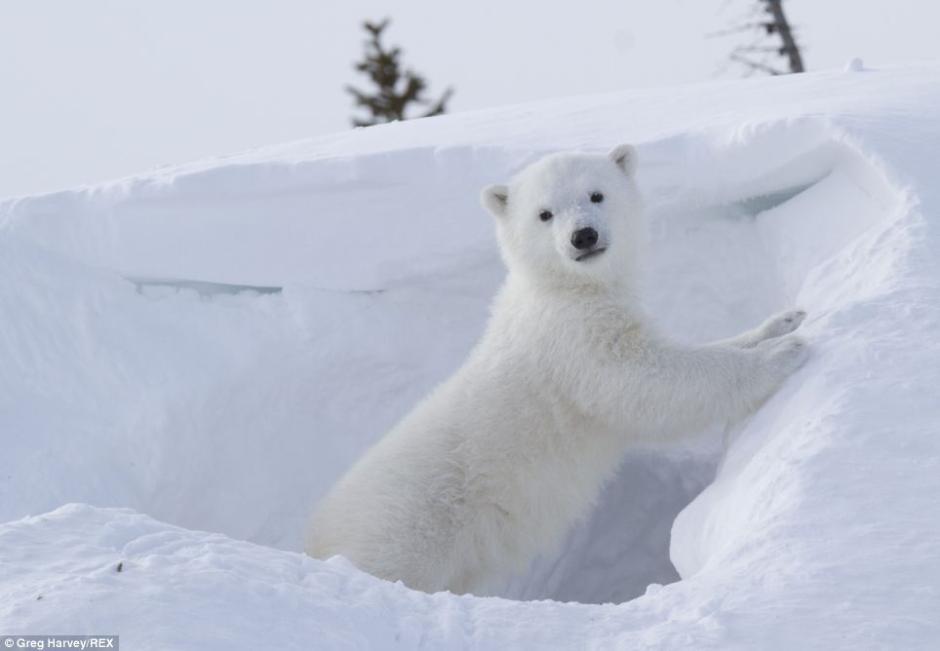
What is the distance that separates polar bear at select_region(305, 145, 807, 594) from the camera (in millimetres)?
4020

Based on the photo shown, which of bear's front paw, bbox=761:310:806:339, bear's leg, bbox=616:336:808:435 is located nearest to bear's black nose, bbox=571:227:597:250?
bear's leg, bbox=616:336:808:435

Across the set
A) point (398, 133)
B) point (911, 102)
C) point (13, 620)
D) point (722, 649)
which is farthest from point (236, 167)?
point (722, 649)

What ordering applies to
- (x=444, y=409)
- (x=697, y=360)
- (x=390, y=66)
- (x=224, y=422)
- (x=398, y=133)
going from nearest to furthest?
(x=697, y=360) → (x=444, y=409) → (x=224, y=422) → (x=398, y=133) → (x=390, y=66)

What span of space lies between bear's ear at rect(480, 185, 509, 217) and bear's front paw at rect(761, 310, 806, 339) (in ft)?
3.49

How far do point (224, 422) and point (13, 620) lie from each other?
2.66 metres

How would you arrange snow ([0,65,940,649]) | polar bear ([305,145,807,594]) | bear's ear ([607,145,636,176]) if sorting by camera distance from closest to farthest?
snow ([0,65,940,649]) → polar bear ([305,145,807,594]) → bear's ear ([607,145,636,176])

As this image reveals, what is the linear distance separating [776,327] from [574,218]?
0.76m

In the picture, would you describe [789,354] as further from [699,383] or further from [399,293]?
[399,293]

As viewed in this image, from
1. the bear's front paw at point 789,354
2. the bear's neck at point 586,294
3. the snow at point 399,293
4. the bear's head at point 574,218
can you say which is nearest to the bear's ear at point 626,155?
the bear's head at point 574,218

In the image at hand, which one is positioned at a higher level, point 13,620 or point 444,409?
point 444,409

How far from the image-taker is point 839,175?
14.3 feet

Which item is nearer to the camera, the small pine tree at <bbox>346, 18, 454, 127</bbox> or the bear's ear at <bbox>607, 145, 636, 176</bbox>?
the bear's ear at <bbox>607, 145, 636, 176</bbox>

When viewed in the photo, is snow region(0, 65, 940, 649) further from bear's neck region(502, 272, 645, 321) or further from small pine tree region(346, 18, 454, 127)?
small pine tree region(346, 18, 454, 127)

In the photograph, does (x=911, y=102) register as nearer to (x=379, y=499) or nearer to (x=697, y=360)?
(x=697, y=360)
